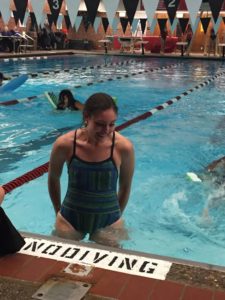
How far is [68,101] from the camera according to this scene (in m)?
8.20

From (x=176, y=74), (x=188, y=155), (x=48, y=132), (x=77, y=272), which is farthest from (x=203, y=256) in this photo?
(x=176, y=74)

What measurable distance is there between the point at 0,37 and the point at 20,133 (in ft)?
52.9

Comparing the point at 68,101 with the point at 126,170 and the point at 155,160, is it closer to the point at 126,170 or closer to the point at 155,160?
the point at 155,160

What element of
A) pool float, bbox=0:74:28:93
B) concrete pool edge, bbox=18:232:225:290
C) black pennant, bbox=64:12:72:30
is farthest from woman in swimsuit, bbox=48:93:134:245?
black pennant, bbox=64:12:72:30

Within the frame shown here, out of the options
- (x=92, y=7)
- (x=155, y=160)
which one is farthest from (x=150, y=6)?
(x=155, y=160)

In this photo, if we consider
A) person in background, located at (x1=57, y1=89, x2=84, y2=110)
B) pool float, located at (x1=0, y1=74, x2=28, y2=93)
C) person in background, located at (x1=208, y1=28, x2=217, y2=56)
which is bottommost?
person in background, located at (x1=57, y1=89, x2=84, y2=110)

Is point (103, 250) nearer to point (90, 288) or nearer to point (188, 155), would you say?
point (90, 288)

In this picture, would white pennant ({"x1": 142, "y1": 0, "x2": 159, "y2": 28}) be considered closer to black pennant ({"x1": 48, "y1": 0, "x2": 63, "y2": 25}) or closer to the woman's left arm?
black pennant ({"x1": 48, "y1": 0, "x2": 63, "y2": 25})

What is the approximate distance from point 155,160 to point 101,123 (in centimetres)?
380

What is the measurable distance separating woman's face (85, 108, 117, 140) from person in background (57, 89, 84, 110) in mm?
5767

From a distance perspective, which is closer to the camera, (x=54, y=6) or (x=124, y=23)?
(x=54, y=6)

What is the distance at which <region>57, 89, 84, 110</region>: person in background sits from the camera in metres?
8.09

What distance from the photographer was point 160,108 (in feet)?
30.6

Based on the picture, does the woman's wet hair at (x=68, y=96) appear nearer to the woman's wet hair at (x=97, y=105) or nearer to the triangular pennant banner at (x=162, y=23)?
the woman's wet hair at (x=97, y=105)
